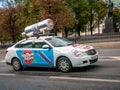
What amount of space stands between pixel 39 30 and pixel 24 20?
145 feet

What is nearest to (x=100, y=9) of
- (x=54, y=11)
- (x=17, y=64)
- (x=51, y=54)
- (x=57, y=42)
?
(x=54, y=11)

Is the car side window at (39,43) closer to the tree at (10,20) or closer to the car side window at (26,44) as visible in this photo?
the car side window at (26,44)

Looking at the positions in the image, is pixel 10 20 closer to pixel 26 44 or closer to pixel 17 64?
pixel 17 64

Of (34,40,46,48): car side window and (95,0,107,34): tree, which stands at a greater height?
(95,0,107,34): tree

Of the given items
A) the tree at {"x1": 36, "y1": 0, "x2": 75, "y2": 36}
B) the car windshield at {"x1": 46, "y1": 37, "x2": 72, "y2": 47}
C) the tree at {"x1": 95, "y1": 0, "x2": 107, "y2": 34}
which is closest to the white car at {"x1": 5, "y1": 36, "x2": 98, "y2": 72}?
the car windshield at {"x1": 46, "y1": 37, "x2": 72, "y2": 47}

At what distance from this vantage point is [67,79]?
11.5 m

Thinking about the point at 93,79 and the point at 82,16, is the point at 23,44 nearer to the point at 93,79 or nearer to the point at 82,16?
the point at 93,79

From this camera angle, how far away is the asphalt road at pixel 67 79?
10.0m

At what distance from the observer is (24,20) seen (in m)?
59.1

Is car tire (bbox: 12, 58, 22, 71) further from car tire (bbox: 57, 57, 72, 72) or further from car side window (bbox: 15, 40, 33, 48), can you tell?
car tire (bbox: 57, 57, 72, 72)

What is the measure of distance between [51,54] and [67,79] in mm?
2070

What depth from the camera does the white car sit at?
12637 millimetres

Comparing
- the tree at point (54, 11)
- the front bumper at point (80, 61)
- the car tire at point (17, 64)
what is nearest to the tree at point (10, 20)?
the tree at point (54, 11)

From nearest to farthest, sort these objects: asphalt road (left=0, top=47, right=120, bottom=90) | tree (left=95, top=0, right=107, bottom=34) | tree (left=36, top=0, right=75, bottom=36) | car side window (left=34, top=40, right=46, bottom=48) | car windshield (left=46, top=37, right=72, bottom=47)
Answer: asphalt road (left=0, top=47, right=120, bottom=90)
car windshield (left=46, top=37, right=72, bottom=47)
car side window (left=34, top=40, right=46, bottom=48)
tree (left=36, top=0, right=75, bottom=36)
tree (left=95, top=0, right=107, bottom=34)
